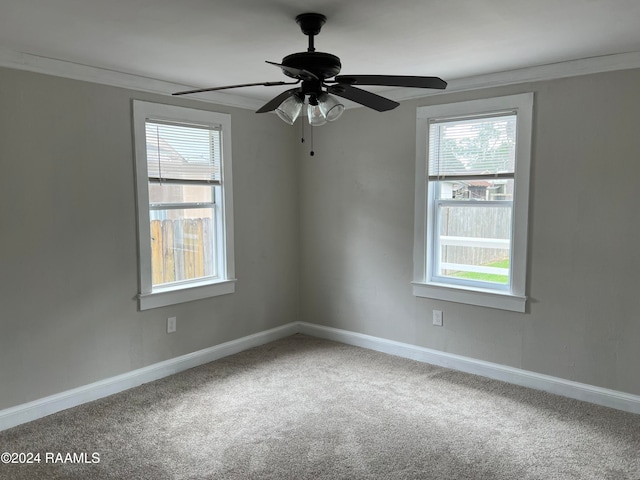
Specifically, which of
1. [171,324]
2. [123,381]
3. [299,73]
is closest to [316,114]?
[299,73]

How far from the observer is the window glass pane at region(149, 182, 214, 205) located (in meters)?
3.78

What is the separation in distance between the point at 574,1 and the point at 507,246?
1928mm

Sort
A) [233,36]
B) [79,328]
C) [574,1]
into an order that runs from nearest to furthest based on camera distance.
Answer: [574,1]
[233,36]
[79,328]

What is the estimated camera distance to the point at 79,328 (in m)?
3.34

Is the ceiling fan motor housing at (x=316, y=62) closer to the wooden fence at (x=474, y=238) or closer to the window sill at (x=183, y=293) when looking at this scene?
the wooden fence at (x=474, y=238)

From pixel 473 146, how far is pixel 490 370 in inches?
70.0

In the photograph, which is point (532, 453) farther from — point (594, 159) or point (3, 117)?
point (3, 117)

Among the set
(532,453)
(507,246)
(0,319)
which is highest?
(507,246)

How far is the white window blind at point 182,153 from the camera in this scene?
374 centimetres

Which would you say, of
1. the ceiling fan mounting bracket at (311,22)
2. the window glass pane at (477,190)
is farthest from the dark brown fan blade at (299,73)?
the window glass pane at (477,190)

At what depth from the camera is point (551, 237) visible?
3.42 m

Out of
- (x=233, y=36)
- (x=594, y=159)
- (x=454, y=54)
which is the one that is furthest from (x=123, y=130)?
(x=594, y=159)

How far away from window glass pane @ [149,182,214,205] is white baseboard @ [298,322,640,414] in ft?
5.75

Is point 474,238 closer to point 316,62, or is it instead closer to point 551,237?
point 551,237
